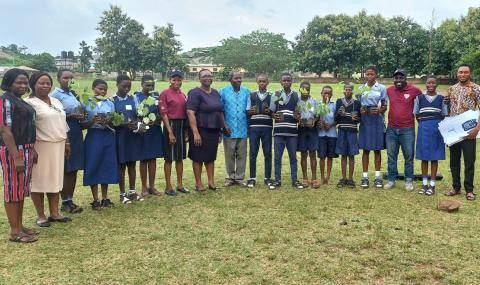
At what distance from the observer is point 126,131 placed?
6289 millimetres

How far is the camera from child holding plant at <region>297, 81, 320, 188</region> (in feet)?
22.8

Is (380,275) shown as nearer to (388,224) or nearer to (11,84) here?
(388,224)

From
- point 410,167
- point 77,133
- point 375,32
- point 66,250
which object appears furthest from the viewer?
point 375,32

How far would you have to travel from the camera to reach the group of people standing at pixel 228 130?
5.70m

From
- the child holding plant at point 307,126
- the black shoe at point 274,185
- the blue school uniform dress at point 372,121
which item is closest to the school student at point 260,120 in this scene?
the black shoe at point 274,185

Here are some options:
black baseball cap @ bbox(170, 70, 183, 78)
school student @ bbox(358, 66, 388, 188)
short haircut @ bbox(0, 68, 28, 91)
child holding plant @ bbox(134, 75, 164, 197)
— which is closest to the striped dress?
short haircut @ bbox(0, 68, 28, 91)

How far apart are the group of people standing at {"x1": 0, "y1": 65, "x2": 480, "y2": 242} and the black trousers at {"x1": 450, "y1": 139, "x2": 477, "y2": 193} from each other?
0.05 ft

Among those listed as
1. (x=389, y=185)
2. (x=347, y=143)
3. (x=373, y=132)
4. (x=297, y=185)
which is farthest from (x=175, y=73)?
(x=389, y=185)

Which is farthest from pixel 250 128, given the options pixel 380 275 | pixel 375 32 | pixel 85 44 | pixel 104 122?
pixel 85 44

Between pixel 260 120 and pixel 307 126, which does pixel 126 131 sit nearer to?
pixel 260 120

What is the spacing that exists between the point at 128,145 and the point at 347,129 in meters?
3.45

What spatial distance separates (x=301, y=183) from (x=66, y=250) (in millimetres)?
4005

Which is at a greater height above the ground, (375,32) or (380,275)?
(375,32)

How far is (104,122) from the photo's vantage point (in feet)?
19.0
